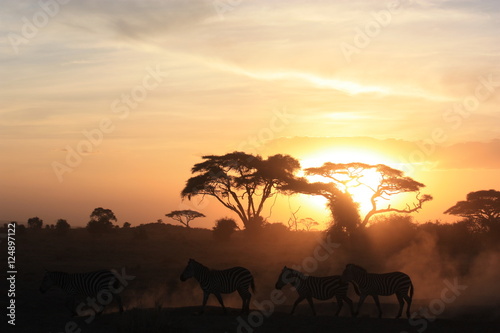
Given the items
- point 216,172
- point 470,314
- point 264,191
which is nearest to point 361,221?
point 264,191

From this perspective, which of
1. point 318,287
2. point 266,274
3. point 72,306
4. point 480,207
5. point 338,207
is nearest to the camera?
point 318,287

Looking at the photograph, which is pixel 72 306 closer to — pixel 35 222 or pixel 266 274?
pixel 266 274

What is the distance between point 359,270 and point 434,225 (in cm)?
2821

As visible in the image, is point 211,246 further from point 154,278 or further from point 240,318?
point 240,318

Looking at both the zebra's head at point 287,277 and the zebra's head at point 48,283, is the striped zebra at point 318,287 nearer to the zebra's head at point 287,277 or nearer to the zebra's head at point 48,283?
the zebra's head at point 287,277

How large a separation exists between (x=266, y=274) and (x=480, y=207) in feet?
98.4

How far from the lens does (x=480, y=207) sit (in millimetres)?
55250

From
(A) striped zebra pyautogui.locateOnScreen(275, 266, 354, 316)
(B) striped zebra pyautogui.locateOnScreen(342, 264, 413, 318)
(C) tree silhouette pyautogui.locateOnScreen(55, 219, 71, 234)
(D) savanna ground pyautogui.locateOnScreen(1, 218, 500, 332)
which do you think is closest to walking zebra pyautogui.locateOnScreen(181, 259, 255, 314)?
(D) savanna ground pyautogui.locateOnScreen(1, 218, 500, 332)

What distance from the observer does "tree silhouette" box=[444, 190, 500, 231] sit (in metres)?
54.6

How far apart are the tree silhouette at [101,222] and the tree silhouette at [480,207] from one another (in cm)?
2989

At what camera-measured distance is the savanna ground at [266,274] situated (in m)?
17.7

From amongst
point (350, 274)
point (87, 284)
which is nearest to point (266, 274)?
point (350, 274)

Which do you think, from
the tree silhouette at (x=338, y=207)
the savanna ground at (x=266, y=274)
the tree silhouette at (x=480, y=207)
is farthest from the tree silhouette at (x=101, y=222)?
the tree silhouette at (x=480, y=207)

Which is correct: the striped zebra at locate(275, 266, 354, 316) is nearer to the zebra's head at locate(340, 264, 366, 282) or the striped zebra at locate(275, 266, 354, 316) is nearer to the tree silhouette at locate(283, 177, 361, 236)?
the zebra's head at locate(340, 264, 366, 282)
